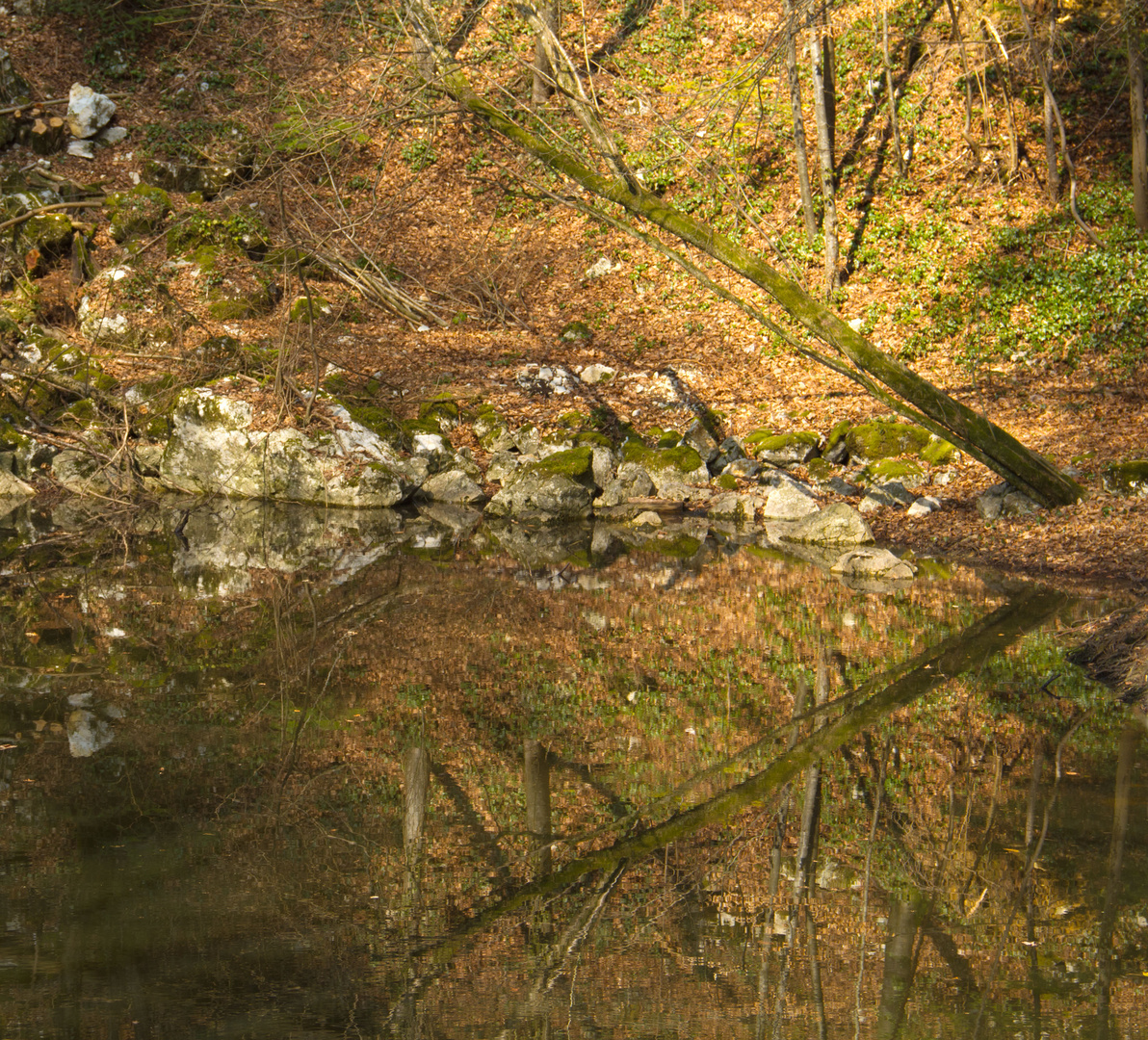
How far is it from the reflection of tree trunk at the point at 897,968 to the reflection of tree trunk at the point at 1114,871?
562 mm

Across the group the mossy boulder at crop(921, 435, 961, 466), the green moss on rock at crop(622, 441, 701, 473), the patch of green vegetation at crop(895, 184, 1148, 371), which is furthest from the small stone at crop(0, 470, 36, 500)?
the patch of green vegetation at crop(895, 184, 1148, 371)

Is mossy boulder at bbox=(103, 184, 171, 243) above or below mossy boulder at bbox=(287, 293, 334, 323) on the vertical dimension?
above

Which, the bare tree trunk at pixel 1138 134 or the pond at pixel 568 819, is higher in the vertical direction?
the bare tree trunk at pixel 1138 134

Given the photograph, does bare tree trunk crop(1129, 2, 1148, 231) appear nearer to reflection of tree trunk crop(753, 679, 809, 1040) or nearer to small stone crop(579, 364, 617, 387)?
small stone crop(579, 364, 617, 387)

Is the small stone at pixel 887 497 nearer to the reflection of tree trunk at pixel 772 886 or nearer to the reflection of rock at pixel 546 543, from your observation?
the reflection of rock at pixel 546 543

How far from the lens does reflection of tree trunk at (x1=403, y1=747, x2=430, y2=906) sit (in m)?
4.13

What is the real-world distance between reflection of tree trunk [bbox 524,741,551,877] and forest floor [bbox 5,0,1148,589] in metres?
6.18

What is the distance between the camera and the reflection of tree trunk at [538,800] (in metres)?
4.40

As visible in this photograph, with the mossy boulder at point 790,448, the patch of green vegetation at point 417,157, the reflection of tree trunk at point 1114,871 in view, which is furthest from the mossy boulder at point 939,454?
the patch of green vegetation at point 417,157

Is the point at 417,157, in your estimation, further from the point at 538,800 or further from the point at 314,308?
the point at 538,800

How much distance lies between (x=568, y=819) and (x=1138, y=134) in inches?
595

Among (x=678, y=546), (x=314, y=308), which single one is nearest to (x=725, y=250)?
(x=678, y=546)

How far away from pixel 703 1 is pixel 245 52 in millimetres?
10072

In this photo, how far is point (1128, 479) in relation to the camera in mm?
10812
